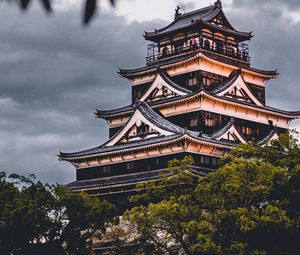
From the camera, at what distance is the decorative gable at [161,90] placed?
1933 inches

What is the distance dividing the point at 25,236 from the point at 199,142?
12.9 m

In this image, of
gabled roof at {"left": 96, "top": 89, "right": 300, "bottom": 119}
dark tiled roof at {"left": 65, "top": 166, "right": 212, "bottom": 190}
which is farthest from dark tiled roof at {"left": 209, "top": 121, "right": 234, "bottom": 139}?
dark tiled roof at {"left": 65, "top": 166, "right": 212, "bottom": 190}

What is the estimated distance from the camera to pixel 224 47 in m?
53.5

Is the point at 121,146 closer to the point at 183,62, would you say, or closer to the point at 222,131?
the point at 222,131

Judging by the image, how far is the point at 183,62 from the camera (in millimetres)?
50375

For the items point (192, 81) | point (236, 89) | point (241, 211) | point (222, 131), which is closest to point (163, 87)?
point (192, 81)

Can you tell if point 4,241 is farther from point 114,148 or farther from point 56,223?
point 114,148

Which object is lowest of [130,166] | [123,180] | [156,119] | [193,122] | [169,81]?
[123,180]

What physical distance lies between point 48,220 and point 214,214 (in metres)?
11.0

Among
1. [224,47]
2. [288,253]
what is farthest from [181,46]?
[288,253]

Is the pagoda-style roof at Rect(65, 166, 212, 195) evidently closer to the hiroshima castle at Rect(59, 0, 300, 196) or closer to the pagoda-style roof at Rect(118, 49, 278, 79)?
the hiroshima castle at Rect(59, 0, 300, 196)

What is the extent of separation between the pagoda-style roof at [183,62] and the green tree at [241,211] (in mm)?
16602

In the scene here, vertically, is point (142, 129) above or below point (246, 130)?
below

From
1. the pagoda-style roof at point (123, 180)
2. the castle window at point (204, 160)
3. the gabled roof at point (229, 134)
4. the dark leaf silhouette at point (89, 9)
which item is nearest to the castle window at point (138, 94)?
the pagoda-style roof at point (123, 180)
